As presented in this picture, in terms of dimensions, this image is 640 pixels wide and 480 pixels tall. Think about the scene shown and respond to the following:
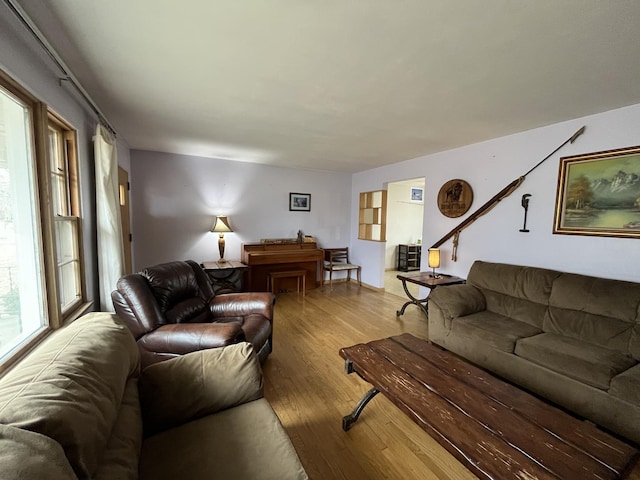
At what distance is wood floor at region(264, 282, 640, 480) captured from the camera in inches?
58.6

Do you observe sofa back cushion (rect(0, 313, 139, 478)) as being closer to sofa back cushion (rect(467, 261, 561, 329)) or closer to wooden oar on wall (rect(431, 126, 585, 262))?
sofa back cushion (rect(467, 261, 561, 329))

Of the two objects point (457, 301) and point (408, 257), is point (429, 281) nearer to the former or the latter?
point (457, 301)

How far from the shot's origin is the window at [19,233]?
144 centimetres

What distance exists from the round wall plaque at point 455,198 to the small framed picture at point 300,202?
243 cm

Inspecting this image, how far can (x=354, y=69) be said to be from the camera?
5.85ft

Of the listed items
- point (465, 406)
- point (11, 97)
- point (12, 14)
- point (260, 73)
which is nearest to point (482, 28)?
point (260, 73)

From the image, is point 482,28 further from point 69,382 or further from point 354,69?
point 69,382

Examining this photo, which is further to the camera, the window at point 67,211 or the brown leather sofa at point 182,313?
the window at point 67,211

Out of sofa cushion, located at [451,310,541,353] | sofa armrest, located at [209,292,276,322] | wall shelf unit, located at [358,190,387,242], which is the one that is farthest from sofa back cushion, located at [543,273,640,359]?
wall shelf unit, located at [358,190,387,242]

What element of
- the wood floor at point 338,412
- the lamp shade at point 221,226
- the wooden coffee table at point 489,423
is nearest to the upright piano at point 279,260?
the lamp shade at point 221,226

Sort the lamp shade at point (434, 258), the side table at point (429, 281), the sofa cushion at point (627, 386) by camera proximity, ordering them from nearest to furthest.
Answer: the sofa cushion at point (627, 386) → the side table at point (429, 281) → the lamp shade at point (434, 258)

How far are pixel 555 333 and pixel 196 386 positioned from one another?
274 centimetres

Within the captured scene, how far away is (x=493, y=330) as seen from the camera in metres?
2.40

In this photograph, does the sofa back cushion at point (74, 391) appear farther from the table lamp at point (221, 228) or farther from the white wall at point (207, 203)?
the white wall at point (207, 203)
